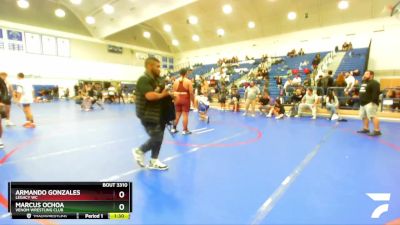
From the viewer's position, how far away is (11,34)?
1741 cm

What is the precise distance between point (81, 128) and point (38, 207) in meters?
5.55

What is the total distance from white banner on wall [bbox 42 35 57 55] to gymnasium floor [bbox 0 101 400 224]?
53.8 feet

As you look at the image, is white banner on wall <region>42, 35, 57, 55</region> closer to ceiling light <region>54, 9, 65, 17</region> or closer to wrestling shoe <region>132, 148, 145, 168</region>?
ceiling light <region>54, 9, 65, 17</region>

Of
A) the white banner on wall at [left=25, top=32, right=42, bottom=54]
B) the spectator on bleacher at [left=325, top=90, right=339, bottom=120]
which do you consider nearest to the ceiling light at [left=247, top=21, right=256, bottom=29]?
the spectator on bleacher at [left=325, top=90, right=339, bottom=120]

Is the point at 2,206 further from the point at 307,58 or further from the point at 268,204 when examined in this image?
the point at 307,58

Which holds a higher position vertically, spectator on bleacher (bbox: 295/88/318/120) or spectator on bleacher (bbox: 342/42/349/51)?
spectator on bleacher (bbox: 342/42/349/51)

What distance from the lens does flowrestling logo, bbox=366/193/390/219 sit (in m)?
2.28

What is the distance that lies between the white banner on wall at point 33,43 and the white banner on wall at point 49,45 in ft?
1.05

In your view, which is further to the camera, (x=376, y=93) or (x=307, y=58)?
(x=307, y=58)

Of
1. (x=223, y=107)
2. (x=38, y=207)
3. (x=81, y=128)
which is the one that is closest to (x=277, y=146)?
(x=38, y=207)

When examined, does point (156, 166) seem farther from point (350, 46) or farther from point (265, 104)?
point (350, 46)

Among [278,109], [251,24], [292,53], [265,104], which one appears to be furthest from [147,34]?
[278,109]
